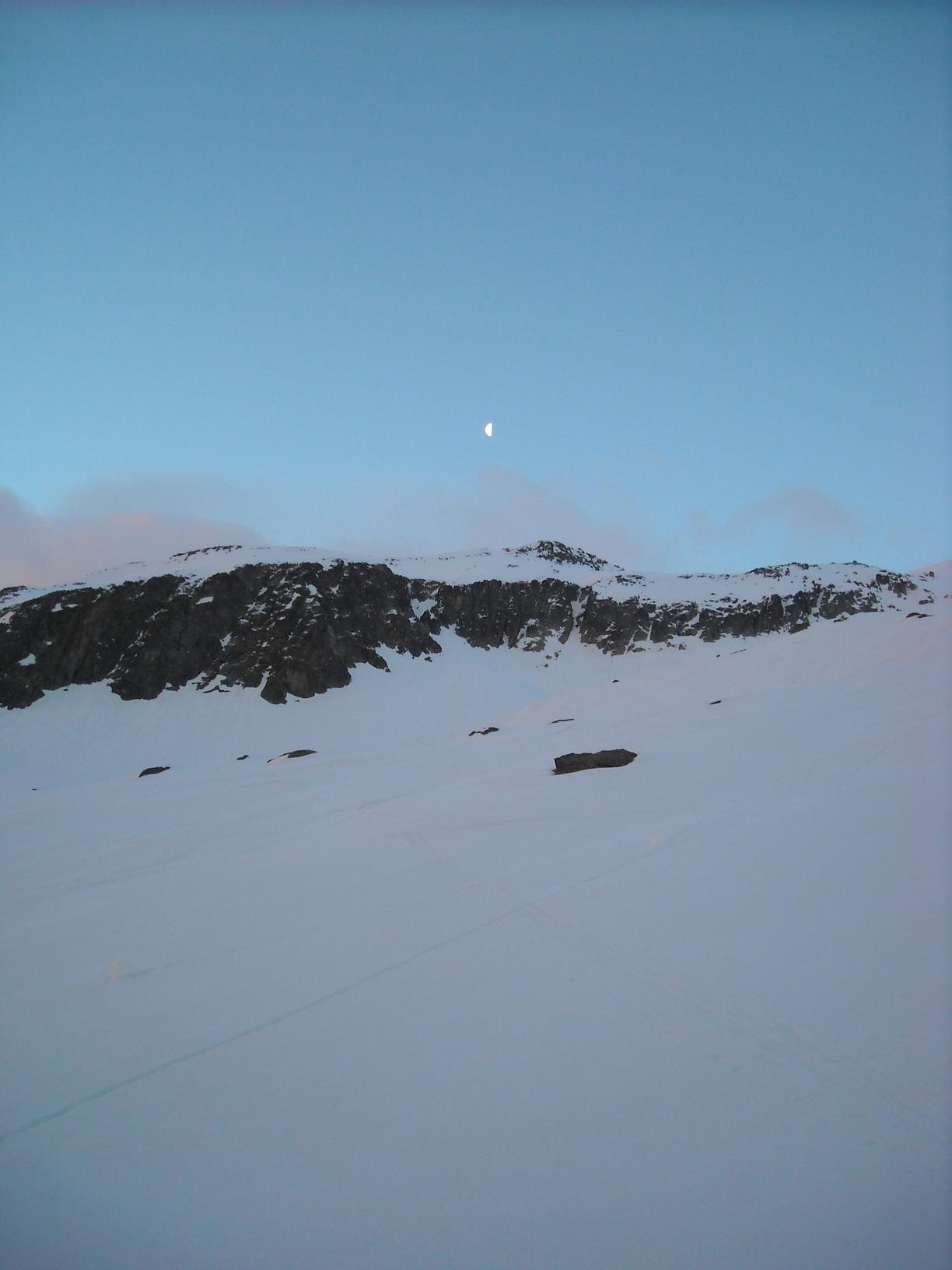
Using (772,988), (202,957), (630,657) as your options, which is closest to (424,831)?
(202,957)

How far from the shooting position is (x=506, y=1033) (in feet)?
11.9

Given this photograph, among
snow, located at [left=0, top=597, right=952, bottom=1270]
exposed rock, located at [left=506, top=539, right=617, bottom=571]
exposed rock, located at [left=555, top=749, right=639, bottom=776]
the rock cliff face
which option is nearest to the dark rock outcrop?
the rock cliff face

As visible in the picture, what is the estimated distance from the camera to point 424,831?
322 inches

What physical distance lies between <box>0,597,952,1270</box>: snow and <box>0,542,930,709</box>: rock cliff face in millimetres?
32533

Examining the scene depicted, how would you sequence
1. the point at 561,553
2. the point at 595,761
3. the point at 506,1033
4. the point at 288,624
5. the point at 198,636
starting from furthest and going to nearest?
the point at 561,553, the point at 288,624, the point at 198,636, the point at 595,761, the point at 506,1033

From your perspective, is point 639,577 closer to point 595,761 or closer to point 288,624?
point 288,624

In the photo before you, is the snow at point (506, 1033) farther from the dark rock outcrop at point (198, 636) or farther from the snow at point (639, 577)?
the snow at point (639, 577)

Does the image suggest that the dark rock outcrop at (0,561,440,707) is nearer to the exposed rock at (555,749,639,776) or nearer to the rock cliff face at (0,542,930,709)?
the rock cliff face at (0,542,930,709)

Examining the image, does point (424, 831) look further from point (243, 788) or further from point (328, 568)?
point (328, 568)

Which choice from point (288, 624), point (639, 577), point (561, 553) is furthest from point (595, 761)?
point (561, 553)

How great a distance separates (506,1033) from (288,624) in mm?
41402

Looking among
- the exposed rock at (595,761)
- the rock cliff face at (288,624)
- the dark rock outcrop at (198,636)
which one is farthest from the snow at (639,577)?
the exposed rock at (595,761)

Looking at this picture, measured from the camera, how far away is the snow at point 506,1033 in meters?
2.49

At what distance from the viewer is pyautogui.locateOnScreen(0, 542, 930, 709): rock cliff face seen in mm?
38344
